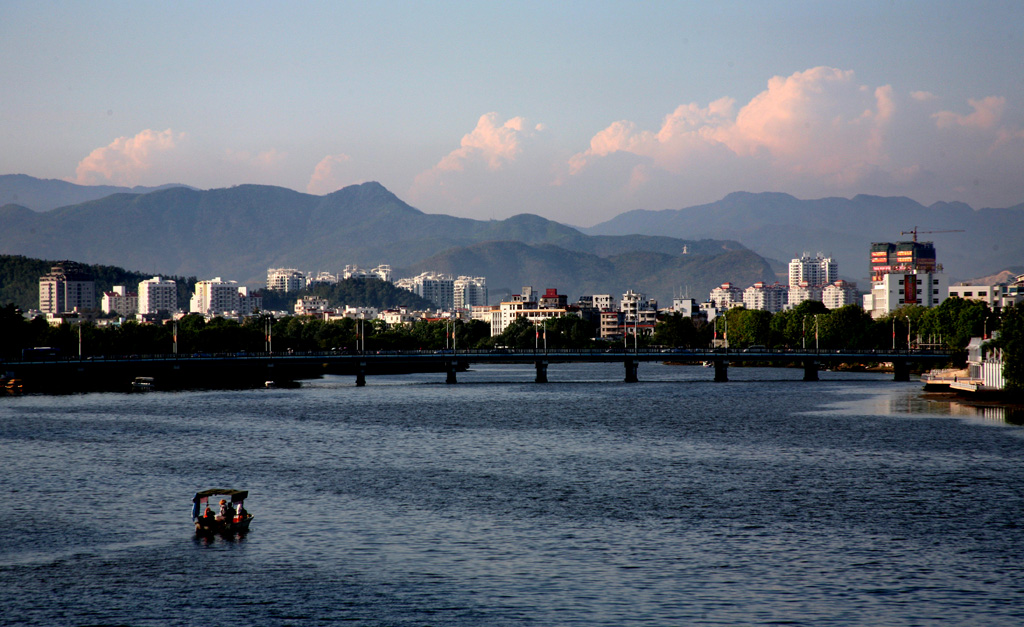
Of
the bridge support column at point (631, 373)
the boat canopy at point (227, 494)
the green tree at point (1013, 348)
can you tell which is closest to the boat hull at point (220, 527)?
the boat canopy at point (227, 494)

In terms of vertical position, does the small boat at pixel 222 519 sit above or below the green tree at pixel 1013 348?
below

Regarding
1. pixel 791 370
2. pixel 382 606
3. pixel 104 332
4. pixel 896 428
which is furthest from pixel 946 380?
pixel 104 332

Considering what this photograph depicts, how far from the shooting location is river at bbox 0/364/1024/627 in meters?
33.7

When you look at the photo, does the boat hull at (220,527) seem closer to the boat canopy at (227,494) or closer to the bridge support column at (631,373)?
the boat canopy at (227,494)

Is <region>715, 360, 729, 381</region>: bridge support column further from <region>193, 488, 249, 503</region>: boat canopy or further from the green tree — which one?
<region>193, 488, 249, 503</region>: boat canopy

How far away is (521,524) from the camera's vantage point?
4575 centimetres

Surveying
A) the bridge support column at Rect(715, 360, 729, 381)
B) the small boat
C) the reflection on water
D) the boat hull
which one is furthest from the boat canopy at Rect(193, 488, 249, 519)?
the bridge support column at Rect(715, 360, 729, 381)

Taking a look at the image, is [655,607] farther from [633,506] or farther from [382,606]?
[633,506]

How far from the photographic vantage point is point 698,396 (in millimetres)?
128000

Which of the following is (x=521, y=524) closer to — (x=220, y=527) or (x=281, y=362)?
(x=220, y=527)

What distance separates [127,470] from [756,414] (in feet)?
200

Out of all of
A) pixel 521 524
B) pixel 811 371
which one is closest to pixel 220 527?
pixel 521 524

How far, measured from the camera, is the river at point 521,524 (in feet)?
110

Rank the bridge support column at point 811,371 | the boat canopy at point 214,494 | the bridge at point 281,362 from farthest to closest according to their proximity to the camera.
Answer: the bridge support column at point 811,371 < the bridge at point 281,362 < the boat canopy at point 214,494
